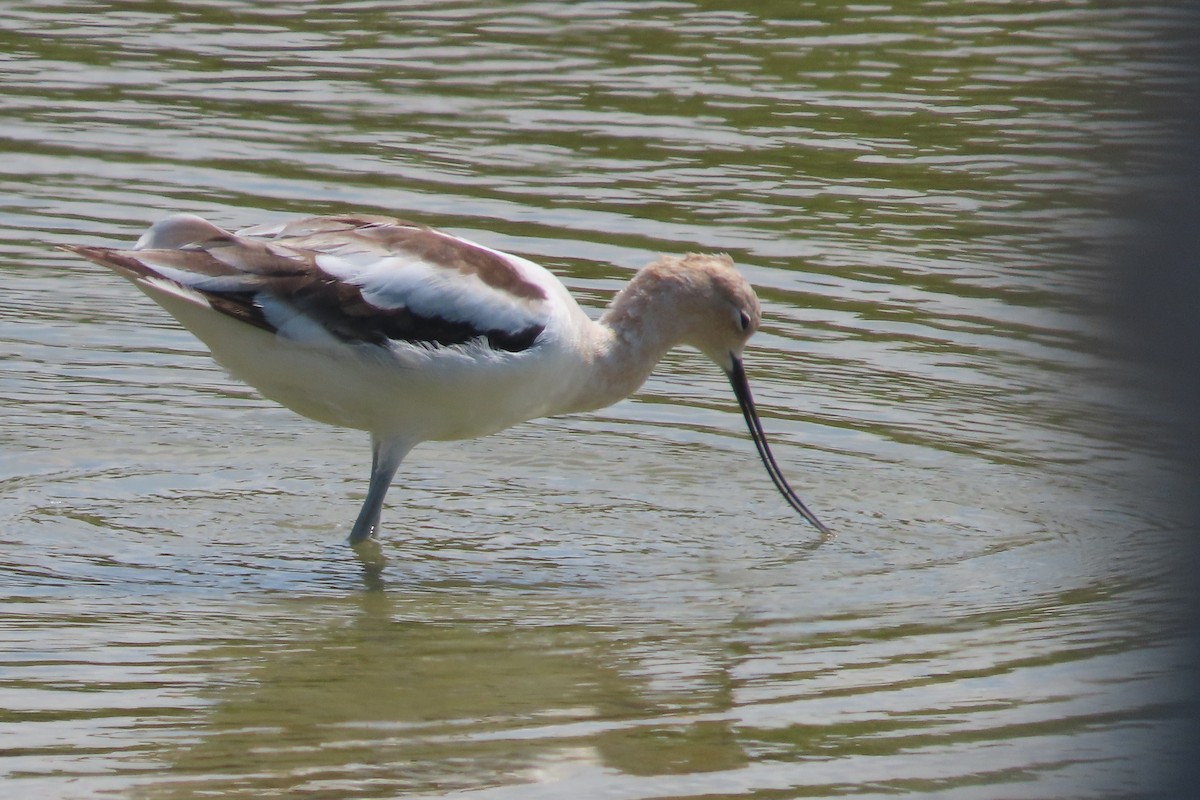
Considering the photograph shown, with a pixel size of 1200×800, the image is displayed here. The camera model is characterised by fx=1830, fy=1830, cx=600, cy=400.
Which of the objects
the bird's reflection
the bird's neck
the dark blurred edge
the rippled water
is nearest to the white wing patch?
the bird's neck

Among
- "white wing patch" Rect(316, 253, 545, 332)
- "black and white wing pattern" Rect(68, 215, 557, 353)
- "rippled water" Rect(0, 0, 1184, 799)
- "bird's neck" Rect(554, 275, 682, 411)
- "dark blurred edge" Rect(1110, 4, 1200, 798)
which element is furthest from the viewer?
"bird's neck" Rect(554, 275, 682, 411)

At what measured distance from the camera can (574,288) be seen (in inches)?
354

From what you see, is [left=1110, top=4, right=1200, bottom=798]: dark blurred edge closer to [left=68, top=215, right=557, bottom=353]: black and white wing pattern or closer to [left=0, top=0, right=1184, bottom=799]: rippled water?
[left=0, top=0, right=1184, bottom=799]: rippled water

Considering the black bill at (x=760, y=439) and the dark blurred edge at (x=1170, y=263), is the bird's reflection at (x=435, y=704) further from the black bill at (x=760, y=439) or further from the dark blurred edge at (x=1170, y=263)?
the dark blurred edge at (x=1170, y=263)

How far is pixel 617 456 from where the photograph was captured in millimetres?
7406

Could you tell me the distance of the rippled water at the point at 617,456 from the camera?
4.38m

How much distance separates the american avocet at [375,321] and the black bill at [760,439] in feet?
0.38

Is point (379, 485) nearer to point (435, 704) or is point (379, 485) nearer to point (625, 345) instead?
point (625, 345)

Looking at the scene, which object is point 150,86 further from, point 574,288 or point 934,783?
point 934,783

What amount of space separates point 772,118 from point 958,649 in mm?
6828

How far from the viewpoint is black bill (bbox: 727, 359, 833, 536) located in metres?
6.80

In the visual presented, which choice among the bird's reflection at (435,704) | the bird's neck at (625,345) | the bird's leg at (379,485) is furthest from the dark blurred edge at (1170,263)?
the bird's neck at (625,345)

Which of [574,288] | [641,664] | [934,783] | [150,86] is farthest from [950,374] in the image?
[150,86]

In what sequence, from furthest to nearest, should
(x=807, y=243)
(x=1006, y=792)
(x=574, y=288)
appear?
(x=807, y=243) → (x=574, y=288) → (x=1006, y=792)
